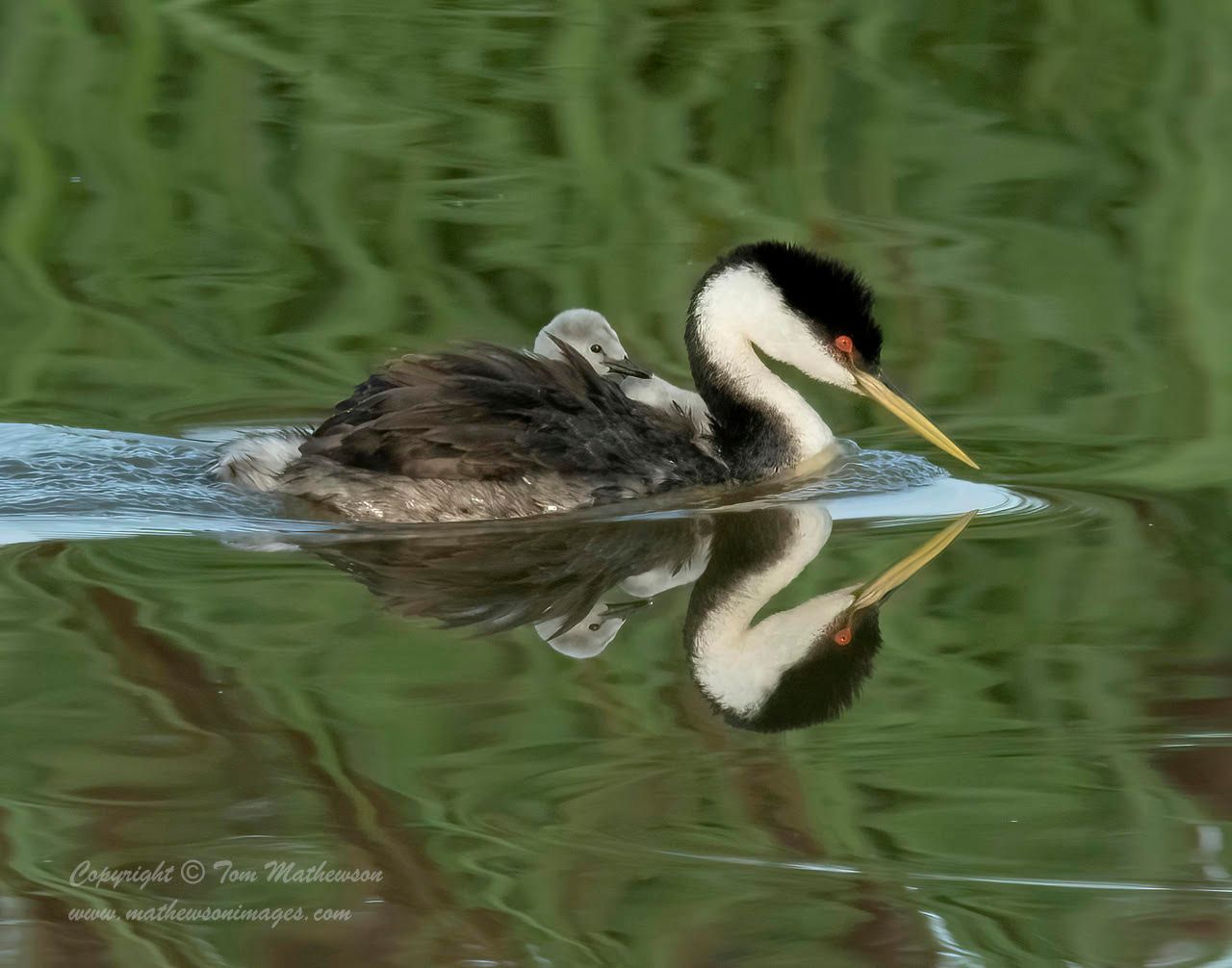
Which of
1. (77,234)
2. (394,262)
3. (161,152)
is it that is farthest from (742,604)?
(161,152)

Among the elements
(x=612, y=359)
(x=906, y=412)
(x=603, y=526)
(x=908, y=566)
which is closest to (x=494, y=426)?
(x=603, y=526)

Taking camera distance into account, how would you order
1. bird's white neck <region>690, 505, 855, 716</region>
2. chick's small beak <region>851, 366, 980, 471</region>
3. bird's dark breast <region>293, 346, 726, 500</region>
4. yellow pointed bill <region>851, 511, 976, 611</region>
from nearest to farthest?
bird's white neck <region>690, 505, 855, 716</region> → yellow pointed bill <region>851, 511, 976, 611</region> → bird's dark breast <region>293, 346, 726, 500</region> → chick's small beak <region>851, 366, 980, 471</region>

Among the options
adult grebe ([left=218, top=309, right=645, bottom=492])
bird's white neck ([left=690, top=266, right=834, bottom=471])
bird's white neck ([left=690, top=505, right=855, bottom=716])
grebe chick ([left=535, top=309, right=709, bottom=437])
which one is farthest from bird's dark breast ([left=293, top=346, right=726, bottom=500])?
bird's white neck ([left=690, top=505, right=855, bottom=716])

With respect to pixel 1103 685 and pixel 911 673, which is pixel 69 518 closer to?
pixel 911 673

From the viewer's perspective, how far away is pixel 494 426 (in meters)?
7.03

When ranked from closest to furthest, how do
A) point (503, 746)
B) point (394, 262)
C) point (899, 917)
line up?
point (899, 917) < point (503, 746) < point (394, 262)

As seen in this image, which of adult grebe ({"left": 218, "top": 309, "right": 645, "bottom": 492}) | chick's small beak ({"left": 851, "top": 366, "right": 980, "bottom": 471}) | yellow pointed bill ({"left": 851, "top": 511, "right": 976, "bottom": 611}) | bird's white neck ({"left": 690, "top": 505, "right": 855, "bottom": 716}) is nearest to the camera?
bird's white neck ({"left": 690, "top": 505, "right": 855, "bottom": 716})

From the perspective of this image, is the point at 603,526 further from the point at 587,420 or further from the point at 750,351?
the point at 750,351

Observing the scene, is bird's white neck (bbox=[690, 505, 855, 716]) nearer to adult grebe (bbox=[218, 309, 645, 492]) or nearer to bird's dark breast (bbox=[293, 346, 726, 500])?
bird's dark breast (bbox=[293, 346, 726, 500])

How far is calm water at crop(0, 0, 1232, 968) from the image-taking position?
4.29 m

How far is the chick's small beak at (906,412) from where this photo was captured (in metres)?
7.72

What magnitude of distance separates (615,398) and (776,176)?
4.34 meters

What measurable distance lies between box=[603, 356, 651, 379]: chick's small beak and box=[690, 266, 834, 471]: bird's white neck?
233 millimetres

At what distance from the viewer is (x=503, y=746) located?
4961 millimetres
